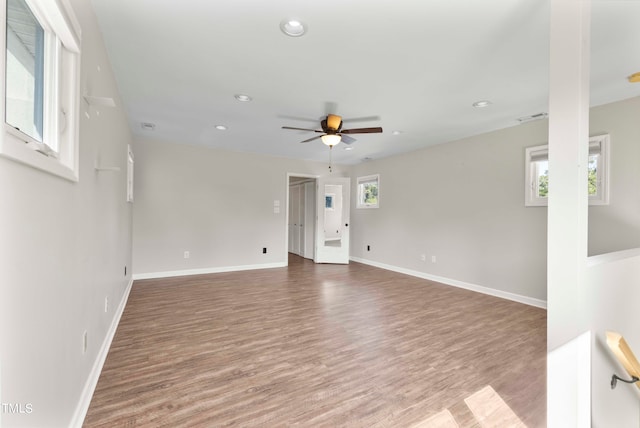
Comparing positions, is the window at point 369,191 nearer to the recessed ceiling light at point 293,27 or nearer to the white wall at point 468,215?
the white wall at point 468,215

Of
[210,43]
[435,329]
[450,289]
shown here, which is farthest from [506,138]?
[210,43]

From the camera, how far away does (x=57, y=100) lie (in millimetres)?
1299

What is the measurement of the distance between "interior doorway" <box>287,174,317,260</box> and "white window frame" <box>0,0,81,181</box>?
5455mm

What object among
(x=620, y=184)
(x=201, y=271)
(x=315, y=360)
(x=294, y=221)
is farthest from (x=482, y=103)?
(x=294, y=221)

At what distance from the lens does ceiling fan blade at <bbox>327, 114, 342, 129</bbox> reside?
3.51 metres

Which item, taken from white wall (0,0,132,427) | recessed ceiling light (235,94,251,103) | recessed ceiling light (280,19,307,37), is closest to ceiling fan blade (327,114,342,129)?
recessed ceiling light (235,94,251,103)

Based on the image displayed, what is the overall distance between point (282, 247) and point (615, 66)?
219 inches

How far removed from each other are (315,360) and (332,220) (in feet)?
15.3

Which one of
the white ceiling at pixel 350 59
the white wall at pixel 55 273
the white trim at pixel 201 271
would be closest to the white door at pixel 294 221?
the white trim at pixel 201 271

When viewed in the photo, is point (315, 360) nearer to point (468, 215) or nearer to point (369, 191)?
point (468, 215)

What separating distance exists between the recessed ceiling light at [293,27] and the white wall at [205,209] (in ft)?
13.4

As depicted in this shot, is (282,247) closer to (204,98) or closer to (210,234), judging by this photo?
(210,234)

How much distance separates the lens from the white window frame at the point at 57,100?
1008mm

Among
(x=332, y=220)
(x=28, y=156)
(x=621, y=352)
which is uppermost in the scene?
(x=28, y=156)
